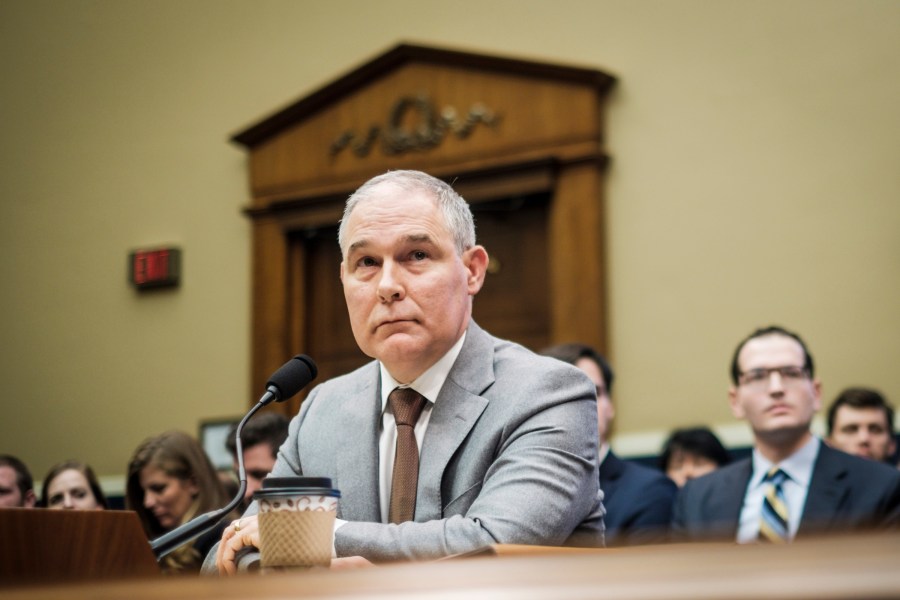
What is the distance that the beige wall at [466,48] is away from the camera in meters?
4.81

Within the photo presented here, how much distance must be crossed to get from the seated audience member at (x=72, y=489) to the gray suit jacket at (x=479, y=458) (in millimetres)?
2398

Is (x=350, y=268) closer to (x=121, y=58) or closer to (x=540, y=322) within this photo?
(x=540, y=322)

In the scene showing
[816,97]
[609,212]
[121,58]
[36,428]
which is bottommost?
[36,428]

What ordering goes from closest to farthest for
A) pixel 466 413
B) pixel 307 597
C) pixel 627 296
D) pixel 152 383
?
pixel 307 597 < pixel 466 413 < pixel 627 296 < pixel 152 383

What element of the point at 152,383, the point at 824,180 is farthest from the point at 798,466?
the point at 152,383

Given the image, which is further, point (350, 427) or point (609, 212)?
point (609, 212)

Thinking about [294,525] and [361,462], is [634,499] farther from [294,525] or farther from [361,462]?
[294,525]

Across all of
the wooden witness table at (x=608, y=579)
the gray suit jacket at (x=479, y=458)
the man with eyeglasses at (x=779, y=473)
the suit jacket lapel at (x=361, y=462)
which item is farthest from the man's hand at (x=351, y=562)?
the man with eyeglasses at (x=779, y=473)

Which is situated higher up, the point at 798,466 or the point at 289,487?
the point at 289,487

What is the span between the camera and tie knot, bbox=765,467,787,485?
340cm

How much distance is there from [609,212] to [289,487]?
4258 mm

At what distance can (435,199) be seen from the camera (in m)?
1.88

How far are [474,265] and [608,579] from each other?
58.7 inches

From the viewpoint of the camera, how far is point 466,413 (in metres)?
1.83
